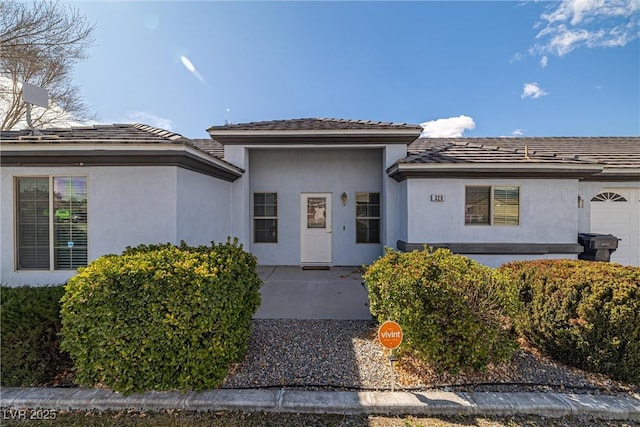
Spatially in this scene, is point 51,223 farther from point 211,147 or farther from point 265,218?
point 211,147

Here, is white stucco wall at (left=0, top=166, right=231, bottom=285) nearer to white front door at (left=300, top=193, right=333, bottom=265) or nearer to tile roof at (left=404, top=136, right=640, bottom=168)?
white front door at (left=300, top=193, right=333, bottom=265)

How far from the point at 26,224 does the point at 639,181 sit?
15756 millimetres

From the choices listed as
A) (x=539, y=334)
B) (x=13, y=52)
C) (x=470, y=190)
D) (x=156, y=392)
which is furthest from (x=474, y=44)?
(x=13, y=52)

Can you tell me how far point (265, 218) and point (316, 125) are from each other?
3.53 metres

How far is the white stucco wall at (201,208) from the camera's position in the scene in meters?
5.50

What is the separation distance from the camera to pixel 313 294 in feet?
21.0

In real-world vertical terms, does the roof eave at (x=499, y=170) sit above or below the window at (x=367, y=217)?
above

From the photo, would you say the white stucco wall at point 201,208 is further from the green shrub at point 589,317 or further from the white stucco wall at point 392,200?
the green shrub at point 589,317

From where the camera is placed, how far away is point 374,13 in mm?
9008

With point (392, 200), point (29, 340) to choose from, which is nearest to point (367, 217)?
point (392, 200)

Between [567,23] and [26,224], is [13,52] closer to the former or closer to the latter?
[26,224]

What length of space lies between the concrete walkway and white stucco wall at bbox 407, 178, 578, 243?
7.52 ft

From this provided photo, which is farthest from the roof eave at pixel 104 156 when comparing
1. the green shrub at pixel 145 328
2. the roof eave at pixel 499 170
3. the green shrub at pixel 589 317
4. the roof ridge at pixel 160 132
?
the green shrub at pixel 589 317

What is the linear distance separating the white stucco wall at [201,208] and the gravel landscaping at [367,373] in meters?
3.00
